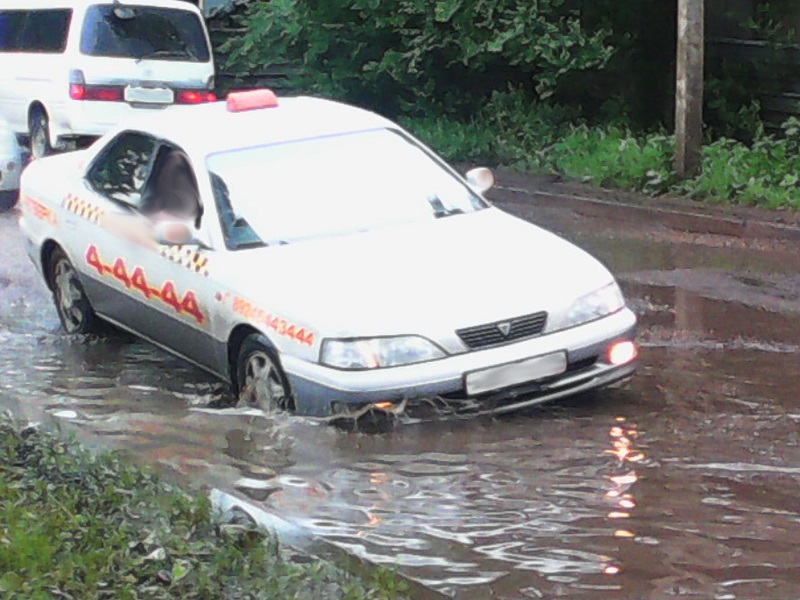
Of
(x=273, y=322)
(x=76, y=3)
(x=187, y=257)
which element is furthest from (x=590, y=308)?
(x=76, y=3)

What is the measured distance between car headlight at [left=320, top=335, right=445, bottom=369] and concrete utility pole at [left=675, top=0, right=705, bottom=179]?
24.7ft

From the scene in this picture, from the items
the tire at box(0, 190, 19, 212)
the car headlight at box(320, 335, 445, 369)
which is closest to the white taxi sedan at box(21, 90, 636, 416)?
the car headlight at box(320, 335, 445, 369)

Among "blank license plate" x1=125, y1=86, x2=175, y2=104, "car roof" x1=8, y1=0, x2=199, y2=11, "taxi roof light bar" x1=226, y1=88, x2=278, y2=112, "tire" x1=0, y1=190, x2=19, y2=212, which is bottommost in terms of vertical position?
"tire" x1=0, y1=190, x2=19, y2=212

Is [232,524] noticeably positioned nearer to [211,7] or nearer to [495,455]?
[495,455]

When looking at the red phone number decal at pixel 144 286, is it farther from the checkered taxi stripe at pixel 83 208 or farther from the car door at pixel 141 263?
the checkered taxi stripe at pixel 83 208

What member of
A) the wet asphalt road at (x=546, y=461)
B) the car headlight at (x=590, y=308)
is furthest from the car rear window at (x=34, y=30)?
the car headlight at (x=590, y=308)

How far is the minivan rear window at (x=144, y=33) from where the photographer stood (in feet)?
58.6

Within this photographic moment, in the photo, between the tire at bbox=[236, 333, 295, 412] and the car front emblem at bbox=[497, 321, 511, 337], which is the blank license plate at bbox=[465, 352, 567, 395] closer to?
the car front emblem at bbox=[497, 321, 511, 337]

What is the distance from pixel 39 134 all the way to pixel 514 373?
12738 millimetres

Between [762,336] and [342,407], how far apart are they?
3141mm

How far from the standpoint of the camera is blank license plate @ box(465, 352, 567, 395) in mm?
7004

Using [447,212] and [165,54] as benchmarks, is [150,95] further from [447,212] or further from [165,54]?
[447,212]

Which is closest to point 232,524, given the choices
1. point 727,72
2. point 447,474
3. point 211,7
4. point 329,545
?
point 329,545

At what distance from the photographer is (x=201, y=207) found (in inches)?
317
